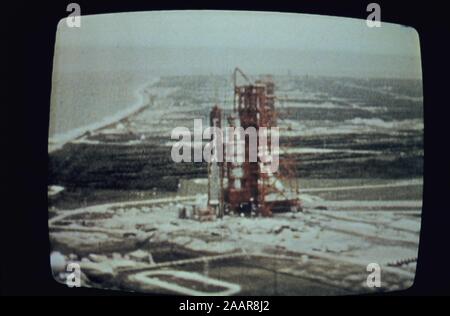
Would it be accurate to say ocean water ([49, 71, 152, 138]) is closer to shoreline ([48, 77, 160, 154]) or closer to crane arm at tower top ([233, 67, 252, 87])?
shoreline ([48, 77, 160, 154])

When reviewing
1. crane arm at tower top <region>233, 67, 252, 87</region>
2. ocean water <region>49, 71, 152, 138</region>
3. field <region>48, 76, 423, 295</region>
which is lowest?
field <region>48, 76, 423, 295</region>

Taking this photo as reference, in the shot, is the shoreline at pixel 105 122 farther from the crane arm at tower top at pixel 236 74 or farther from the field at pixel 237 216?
the crane arm at tower top at pixel 236 74

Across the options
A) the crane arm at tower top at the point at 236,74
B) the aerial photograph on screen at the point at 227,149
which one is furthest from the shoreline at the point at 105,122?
the crane arm at tower top at the point at 236,74

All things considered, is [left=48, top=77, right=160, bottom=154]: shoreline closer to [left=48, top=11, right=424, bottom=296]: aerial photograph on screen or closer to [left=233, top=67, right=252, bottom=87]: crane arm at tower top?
[left=48, top=11, right=424, bottom=296]: aerial photograph on screen

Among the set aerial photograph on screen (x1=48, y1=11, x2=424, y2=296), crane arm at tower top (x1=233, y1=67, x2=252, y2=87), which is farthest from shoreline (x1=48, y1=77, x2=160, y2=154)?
crane arm at tower top (x1=233, y1=67, x2=252, y2=87)

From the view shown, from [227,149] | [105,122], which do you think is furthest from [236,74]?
[105,122]

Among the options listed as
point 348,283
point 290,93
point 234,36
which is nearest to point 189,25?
point 234,36

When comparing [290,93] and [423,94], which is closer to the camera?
[290,93]

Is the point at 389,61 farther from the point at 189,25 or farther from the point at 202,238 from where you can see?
the point at 202,238

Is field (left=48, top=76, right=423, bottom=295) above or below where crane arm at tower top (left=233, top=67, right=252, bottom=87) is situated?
below
